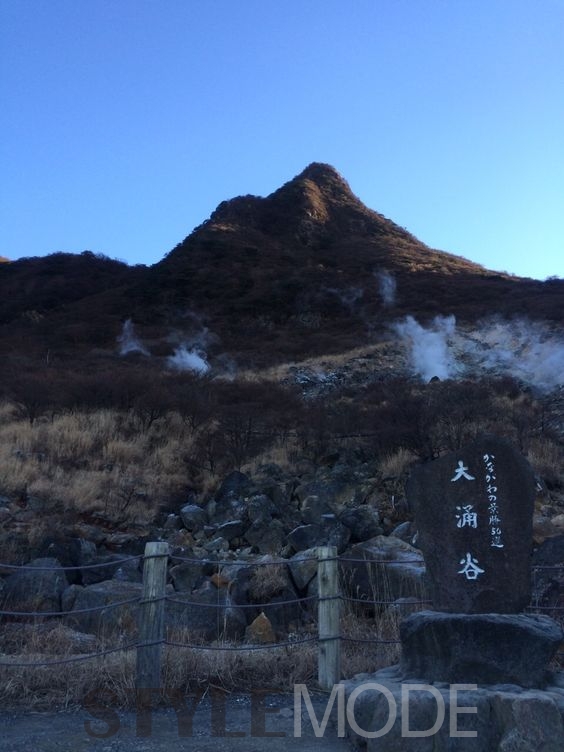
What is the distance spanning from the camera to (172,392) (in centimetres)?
1673

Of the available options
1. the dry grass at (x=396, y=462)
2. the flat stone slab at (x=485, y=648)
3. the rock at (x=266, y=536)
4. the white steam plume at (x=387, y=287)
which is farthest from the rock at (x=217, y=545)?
the white steam plume at (x=387, y=287)

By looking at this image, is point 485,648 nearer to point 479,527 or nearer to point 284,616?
point 479,527

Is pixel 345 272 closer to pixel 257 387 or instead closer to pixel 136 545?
pixel 257 387

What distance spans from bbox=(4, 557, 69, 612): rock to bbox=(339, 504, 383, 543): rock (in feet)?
12.0

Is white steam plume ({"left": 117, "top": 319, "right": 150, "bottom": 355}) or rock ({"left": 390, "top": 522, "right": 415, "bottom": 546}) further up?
white steam plume ({"left": 117, "top": 319, "right": 150, "bottom": 355})

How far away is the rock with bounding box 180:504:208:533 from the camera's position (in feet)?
34.9

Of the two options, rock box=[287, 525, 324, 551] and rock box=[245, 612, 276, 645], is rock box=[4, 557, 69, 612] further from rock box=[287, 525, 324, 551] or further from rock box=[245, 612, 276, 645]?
rock box=[287, 525, 324, 551]

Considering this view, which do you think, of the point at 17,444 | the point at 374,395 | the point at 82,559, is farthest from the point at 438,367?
the point at 82,559

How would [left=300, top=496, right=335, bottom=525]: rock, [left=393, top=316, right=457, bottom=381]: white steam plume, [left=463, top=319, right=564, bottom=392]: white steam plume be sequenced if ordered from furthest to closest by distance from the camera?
[left=393, top=316, right=457, bottom=381]: white steam plume → [left=463, top=319, right=564, bottom=392]: white steam plume → [left=300, top=496, right=335, bottom=525]: rock

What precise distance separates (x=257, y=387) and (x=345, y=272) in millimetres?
19393

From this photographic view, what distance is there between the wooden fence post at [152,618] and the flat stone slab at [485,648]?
166cm

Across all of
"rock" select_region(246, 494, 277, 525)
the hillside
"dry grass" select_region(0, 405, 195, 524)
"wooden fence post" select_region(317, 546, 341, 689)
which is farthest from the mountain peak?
"wooden fence post" select_region(317, 546, 341, 689)

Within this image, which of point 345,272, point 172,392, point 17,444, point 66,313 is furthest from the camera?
point 345,272

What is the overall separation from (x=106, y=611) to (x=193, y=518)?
11.9ft
